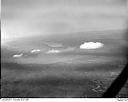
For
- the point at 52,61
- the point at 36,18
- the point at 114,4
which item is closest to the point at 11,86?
the point at 52,61

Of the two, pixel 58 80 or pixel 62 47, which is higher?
pixel 62 47

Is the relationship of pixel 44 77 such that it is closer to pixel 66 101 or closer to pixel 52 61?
pixel 52 61

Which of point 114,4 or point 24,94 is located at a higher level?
point 114,4

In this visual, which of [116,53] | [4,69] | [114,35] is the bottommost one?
[4,69]
